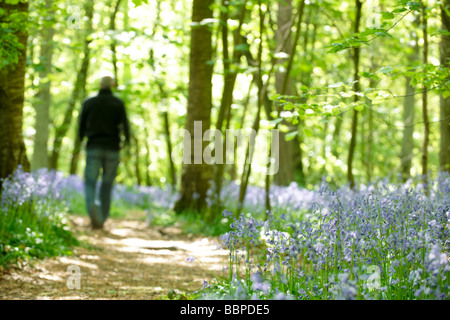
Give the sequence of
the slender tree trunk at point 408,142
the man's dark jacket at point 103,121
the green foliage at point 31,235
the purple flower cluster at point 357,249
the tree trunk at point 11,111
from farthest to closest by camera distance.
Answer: the slender tree trunk at point 408,142, the man's dark jacket at point 103,121, the tree trunk at point 11,111, the green foliage at point 31,235, the purple flower cluster at point 357,249

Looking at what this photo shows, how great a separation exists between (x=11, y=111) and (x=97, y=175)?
2.31 metres

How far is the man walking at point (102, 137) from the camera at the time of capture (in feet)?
27.5

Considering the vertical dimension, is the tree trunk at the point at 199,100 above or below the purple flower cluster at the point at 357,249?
above

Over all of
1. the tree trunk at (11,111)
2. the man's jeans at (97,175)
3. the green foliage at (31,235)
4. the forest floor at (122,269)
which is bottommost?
the forest floor at (122,269)

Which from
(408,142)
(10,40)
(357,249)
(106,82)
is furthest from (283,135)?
(357,249)

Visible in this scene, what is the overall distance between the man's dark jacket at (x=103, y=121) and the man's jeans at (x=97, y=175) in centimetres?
14

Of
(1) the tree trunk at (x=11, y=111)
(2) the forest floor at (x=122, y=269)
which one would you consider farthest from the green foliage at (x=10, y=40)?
(2) the forest floor at (x=122, y=269)

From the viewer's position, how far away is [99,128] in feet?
27.5

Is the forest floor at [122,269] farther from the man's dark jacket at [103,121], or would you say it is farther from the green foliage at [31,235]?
the man's dark jacket at [103,121]

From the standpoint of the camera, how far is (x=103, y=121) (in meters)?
8.38

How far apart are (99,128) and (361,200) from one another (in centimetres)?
554

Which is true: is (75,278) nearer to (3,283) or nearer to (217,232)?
(3,283)

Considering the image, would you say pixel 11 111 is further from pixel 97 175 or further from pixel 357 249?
pixel 357 249

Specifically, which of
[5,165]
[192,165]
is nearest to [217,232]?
[192,165]
